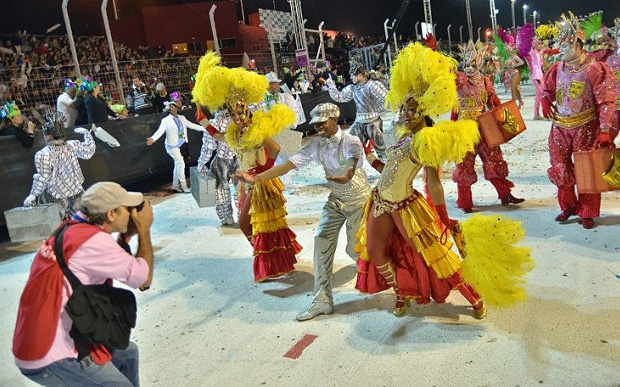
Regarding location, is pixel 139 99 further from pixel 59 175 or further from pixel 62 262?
pixel 62 262

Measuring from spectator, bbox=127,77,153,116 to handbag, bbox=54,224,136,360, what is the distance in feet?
33.0

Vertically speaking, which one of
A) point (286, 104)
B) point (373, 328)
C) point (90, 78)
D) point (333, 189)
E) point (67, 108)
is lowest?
point (373, 328)

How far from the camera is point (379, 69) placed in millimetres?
14117

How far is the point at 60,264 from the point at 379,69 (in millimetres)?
12709

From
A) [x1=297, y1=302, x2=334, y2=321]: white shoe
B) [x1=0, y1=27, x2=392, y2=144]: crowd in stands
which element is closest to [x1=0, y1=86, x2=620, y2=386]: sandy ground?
[x1=297, y1=302, x2=334, y2=321]: white shoe

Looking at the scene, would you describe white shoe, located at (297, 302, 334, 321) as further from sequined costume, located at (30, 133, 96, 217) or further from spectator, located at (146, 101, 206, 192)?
spectator, located at (146, 101, 206, 192)

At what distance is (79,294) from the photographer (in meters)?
2.30

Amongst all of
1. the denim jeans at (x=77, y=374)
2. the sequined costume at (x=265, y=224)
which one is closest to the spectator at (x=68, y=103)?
the sequined costume at (x=265, y=224)

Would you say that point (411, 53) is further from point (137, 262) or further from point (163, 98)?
point (163, 98)

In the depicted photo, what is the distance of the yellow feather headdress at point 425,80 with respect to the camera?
3582mm

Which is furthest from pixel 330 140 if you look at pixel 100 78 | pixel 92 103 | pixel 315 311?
pixel 100 78

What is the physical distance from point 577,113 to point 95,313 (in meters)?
5.03

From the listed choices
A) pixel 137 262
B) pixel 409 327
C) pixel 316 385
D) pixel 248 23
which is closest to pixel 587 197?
pixel 409 327

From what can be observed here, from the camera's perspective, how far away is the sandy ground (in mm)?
3311
